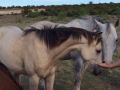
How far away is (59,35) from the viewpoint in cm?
231

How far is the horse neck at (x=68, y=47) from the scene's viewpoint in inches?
89.3

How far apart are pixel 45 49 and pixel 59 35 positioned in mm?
294

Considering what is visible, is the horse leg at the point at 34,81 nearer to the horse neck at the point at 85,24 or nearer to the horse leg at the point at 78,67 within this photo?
the horse leg at the point at 78,67

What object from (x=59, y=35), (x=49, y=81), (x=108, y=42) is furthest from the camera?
(x=49, y=81)

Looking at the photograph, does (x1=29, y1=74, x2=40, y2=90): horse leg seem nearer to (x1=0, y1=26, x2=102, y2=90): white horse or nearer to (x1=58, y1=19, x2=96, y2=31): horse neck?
(x1=0, y1=26, x2=102, y2=90): white horse

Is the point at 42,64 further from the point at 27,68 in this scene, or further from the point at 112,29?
the point at 112,29

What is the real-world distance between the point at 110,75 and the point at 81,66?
1.61m

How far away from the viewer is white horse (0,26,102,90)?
2.26 m

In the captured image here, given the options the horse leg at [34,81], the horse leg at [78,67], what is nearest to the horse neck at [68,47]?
the horse leg at [34,81]

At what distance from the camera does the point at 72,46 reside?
7.66 feet

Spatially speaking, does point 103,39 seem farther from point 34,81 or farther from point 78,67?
point 34,81

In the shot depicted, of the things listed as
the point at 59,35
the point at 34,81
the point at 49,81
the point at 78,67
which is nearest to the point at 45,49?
the point at 59,35

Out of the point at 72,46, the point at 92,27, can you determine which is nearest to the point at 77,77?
Result: the point at 92,27

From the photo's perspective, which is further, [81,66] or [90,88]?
[90,88]
